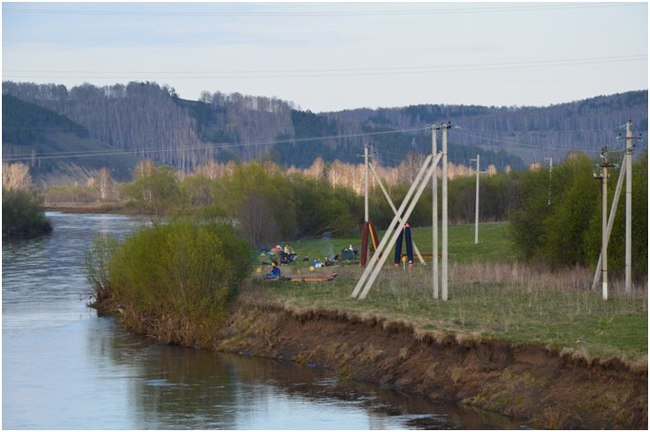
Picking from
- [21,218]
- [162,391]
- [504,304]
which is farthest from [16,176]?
[162,391]

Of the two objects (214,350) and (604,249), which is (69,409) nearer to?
(214,350)

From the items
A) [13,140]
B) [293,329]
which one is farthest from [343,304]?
[13,140]

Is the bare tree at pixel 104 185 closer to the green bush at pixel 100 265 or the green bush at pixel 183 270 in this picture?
the green bush at pixel 100 265

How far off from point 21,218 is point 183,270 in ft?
188

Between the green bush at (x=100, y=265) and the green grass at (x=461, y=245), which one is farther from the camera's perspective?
the green grass at (x=461, y=245)

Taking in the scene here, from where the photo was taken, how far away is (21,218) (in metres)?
88.8

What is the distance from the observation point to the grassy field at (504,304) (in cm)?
2523

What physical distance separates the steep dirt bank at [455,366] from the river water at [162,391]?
1.80ft

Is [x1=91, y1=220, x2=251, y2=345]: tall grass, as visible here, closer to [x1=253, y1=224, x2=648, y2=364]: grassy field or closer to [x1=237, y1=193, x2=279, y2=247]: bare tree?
[x1=253, y1=224, x2=648, y2=364]: grassy field

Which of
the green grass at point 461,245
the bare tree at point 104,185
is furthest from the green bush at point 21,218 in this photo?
the bare tree at point 104,185

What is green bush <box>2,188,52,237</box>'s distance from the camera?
87812mm

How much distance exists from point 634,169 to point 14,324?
67.0ft

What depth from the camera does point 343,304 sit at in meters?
32.8

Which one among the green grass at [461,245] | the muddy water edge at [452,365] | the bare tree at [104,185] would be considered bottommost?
the muddy water edge at [452,365]
